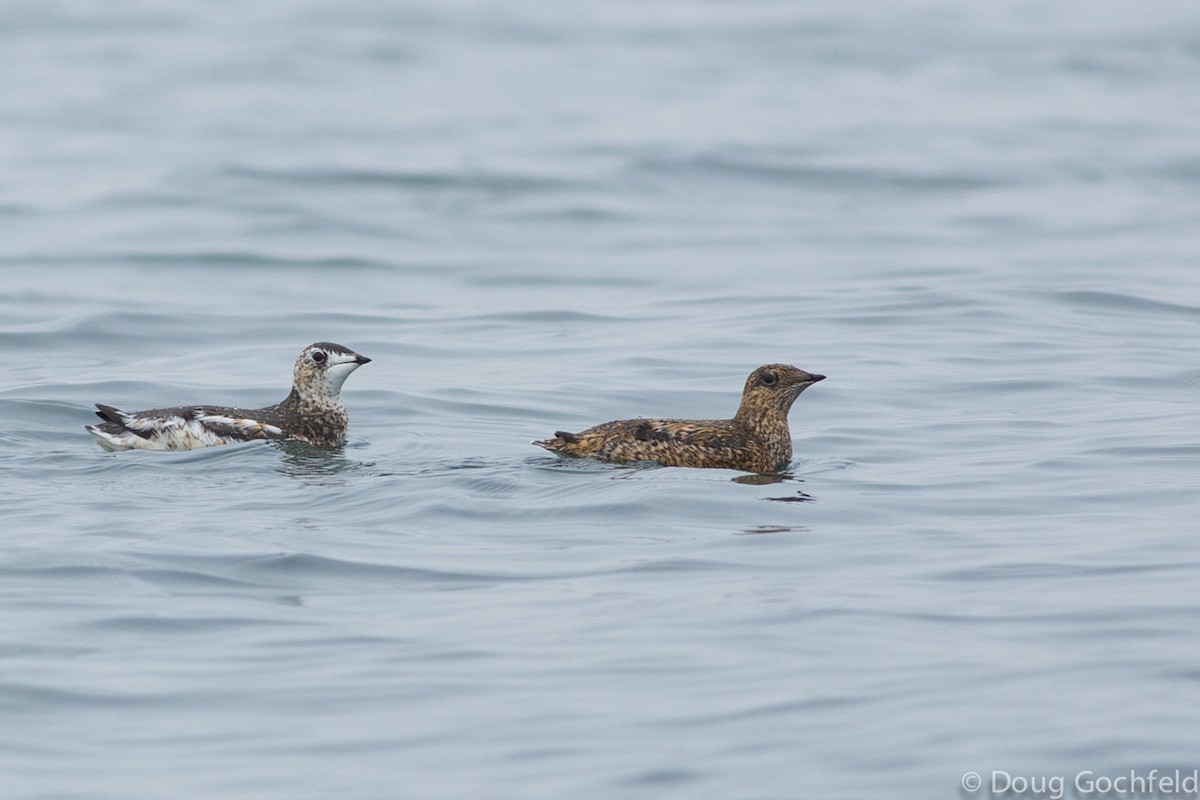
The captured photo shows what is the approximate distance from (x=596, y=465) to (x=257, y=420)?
2.73 m

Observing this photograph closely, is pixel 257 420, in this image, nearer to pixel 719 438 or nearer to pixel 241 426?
pixel 241 426

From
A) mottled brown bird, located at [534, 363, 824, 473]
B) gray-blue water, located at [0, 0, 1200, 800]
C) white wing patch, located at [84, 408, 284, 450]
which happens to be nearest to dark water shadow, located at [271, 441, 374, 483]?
gray-blue water, located at [0, 0, 1200, 800]

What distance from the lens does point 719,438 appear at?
14.0 metres

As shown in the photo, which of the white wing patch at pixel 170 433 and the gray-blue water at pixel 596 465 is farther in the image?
the white wing patch at pixel 170 433

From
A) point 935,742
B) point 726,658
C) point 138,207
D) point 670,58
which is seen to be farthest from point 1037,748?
point 670,58

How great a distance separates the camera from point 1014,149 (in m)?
37.9

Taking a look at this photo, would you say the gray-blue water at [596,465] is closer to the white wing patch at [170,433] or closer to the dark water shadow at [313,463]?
the dark water shadow at [313,463]

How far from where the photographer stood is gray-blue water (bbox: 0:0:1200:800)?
28.4 feet

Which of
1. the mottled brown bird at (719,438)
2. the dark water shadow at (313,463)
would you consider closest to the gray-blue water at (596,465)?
the dark water shadow at (313,463)

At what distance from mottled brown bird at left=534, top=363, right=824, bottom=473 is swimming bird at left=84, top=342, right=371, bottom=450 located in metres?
2.03

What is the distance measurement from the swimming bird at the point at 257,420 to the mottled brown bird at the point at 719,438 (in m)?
2.03

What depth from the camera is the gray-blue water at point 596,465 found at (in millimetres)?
8664

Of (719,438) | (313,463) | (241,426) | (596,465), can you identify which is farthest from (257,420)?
(719,438)

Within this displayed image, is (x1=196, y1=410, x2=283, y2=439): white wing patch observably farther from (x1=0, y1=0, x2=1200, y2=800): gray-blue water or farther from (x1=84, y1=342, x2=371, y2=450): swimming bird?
(x1=0, y1=0, x2=1200, y2=800): gray-blue water
